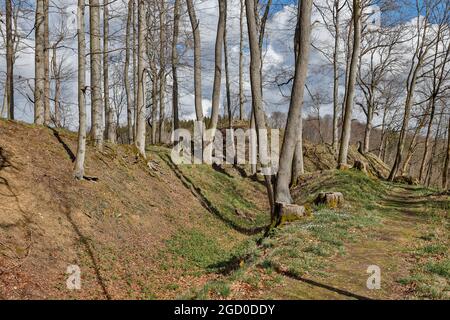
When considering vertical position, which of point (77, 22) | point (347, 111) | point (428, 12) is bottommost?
point (347, 111)

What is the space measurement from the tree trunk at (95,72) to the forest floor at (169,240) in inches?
38.1

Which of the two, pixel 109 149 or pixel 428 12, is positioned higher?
pixel 428 12

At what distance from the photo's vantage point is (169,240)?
36.5 feet

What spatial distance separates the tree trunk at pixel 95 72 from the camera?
12.3 meters

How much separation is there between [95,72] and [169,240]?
21.8 ft

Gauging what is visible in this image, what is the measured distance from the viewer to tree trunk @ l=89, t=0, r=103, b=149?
1229cm

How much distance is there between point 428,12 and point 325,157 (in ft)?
39.7

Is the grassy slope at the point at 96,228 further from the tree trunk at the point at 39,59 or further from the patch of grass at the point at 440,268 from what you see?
the patch of grass at the point at 440,268

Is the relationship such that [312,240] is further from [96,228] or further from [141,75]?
[141,75]

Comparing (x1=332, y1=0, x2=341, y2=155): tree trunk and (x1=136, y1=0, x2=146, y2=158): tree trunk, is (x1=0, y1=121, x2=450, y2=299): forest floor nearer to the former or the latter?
(x1=136, y1=0, x2=146, y2=158): tree trunk

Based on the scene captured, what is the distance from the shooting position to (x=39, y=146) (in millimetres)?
10844
